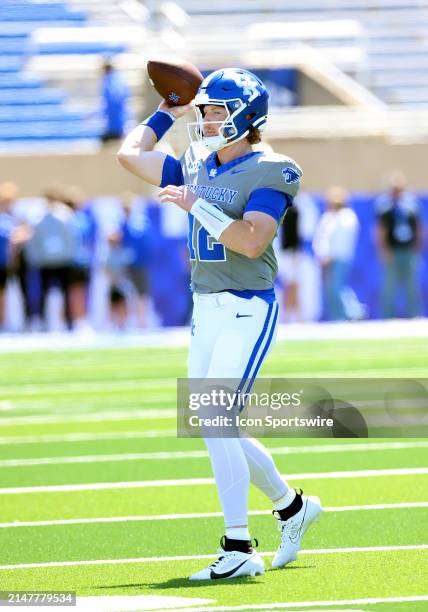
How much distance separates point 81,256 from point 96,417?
6942mm

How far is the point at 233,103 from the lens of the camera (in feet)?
15.5

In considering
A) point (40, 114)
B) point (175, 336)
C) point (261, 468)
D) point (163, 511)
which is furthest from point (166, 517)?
point (40, 114)

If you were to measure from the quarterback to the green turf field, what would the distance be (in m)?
0.18

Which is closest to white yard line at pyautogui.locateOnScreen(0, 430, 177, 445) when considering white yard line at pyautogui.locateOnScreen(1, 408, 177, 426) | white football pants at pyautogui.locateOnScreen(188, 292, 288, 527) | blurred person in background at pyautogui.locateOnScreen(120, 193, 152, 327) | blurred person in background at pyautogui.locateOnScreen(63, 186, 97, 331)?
white yard line at pyautogui.locateOnScreen(1, 408, 177, 426)

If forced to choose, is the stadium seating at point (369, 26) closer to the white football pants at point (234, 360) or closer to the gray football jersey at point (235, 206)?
the gray football jersey at point (235, 206)

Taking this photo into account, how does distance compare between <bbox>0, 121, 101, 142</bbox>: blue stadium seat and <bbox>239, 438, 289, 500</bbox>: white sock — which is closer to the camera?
<bbox>239, 438, 289, 500</bbox>: white sock

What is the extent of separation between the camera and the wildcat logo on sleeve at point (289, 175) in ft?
15.2

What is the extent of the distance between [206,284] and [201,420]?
46 centimetres

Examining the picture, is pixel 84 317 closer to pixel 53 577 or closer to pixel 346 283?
pixel 346 283

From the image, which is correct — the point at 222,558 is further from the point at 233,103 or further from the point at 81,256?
the point at 81,256

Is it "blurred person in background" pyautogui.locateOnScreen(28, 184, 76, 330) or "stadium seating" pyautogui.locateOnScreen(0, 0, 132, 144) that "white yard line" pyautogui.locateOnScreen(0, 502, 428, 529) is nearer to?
"blurred person in background" pyautogui.locateOnScreen(28, 184, 76, 330)

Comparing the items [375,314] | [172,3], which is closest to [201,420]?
[375,314]

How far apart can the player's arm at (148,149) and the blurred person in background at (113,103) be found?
12.3m

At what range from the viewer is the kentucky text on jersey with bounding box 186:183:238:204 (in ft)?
15.4
